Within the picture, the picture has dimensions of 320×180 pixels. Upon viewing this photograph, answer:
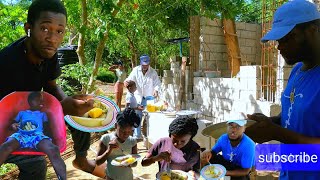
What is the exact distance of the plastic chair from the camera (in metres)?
1.41

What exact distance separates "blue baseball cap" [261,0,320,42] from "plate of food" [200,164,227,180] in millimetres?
1231

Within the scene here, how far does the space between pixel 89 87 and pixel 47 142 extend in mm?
5174

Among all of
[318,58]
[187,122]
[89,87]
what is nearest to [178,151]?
[187,122]

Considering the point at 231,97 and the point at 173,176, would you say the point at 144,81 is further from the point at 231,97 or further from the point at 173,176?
the point at 173,176

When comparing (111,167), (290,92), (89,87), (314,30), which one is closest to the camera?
(314,30)

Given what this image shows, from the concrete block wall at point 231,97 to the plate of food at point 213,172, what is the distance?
2427 millimetres

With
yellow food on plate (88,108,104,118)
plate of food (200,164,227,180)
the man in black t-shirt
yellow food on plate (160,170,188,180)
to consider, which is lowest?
yellow food on plate (160,170,188,180)

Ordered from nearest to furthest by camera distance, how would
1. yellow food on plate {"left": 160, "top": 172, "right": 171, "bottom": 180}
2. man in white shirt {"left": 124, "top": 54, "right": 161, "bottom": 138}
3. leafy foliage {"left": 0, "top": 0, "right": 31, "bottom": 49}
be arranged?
yellow food on plate {"left": 160, "top": 172, "right": 171, "bottom": 180}
leafy foliage {"left": 0, "top": 0, "right": 31, "bottom": 49}
man in white shirt {"left": 124, "top": 54, "right": 161, "bottom": 138}

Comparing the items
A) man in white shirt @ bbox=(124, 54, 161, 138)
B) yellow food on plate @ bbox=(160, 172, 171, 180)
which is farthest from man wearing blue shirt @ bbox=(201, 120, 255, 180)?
man in white shirt @ bbox=(124, 54, 161, 138)

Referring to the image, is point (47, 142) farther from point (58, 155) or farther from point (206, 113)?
point (206, 113)

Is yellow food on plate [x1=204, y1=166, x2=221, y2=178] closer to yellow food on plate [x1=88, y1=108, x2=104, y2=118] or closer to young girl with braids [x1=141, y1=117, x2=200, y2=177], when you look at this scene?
young girl with braids [x1=141, y1=117, x2=200, y2=177]

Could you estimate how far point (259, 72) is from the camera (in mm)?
5223
